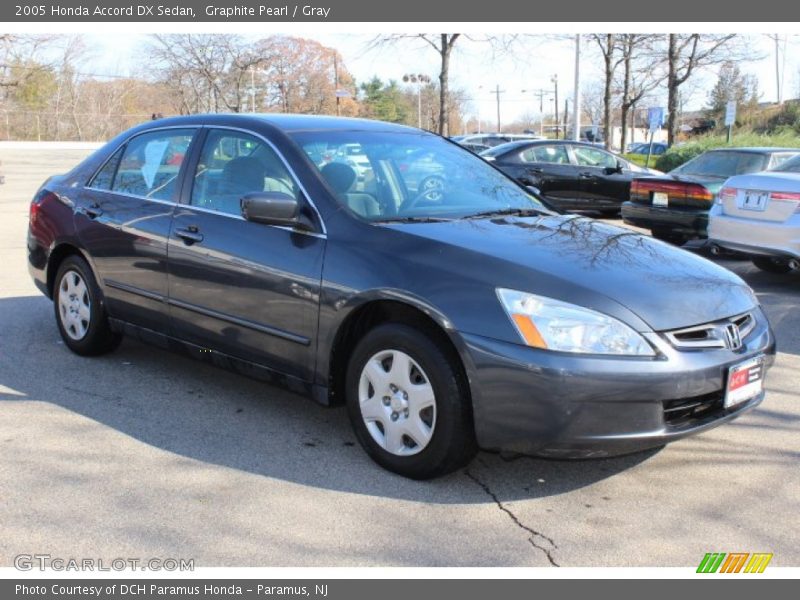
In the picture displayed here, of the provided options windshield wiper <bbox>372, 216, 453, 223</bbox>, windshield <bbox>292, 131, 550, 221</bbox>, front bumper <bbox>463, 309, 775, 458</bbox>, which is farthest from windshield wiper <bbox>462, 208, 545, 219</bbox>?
front bumper <bbox>463, 309, 775, 458</bbox>

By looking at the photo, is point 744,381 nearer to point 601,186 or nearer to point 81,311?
point 81,311

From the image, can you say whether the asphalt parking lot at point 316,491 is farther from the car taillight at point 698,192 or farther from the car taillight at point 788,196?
the car taillight at point 698,192

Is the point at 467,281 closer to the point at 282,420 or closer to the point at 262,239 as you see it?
the point at 262,239

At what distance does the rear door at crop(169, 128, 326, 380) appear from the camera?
3924mm

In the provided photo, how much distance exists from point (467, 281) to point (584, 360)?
591 millimetres

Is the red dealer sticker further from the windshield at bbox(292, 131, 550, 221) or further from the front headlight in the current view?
the windshield at bbox(292, 131, 550, 221)

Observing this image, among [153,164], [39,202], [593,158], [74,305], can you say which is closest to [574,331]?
[153,164]

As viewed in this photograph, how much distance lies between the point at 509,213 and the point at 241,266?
1465 mm

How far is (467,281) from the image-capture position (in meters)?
3.40

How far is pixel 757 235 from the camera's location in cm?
791

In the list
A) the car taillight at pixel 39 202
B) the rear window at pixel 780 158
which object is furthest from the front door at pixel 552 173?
the car taillight at pixel 39 202

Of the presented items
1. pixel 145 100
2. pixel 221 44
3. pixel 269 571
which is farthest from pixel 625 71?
pixel 145 100

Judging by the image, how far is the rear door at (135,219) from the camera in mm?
4715

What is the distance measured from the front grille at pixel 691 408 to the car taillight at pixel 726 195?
5.35m
